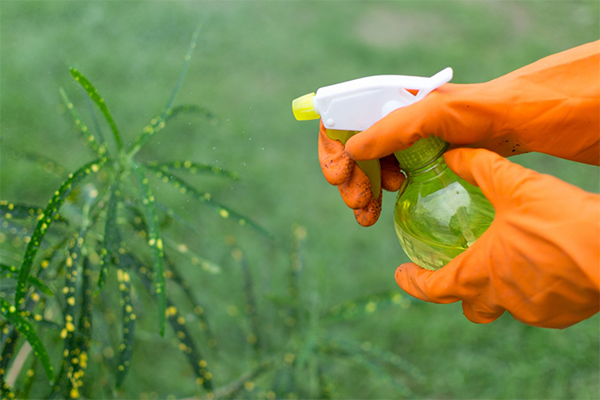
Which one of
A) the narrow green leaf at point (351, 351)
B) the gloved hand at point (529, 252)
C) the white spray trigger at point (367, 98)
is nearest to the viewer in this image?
the gloved hand at point (529, 252)

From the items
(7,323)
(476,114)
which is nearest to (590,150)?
(476,114)

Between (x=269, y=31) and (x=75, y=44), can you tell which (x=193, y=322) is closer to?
(x=75, y=44)

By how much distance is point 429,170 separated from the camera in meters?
0.68

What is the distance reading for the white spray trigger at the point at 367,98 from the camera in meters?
0.63

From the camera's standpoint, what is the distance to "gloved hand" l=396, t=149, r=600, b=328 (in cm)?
52

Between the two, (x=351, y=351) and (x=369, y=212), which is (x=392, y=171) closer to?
(x=369, y=212)

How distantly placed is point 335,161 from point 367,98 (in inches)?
4.0

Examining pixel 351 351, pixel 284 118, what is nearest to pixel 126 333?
pixel 351 351

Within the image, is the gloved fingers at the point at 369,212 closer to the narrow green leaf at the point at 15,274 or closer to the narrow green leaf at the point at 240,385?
the narrow green leaf at the point at 15,274

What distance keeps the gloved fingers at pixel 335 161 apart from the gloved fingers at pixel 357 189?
0.01 m

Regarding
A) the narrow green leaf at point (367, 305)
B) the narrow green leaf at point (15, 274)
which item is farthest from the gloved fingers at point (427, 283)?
the narrow green leaf at point (15, 274)

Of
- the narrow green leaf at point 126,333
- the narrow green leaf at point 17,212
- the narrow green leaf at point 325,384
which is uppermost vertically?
the narrow green leaf at point 17,212

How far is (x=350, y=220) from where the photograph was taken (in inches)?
75.4

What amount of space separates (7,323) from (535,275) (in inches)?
32.7
